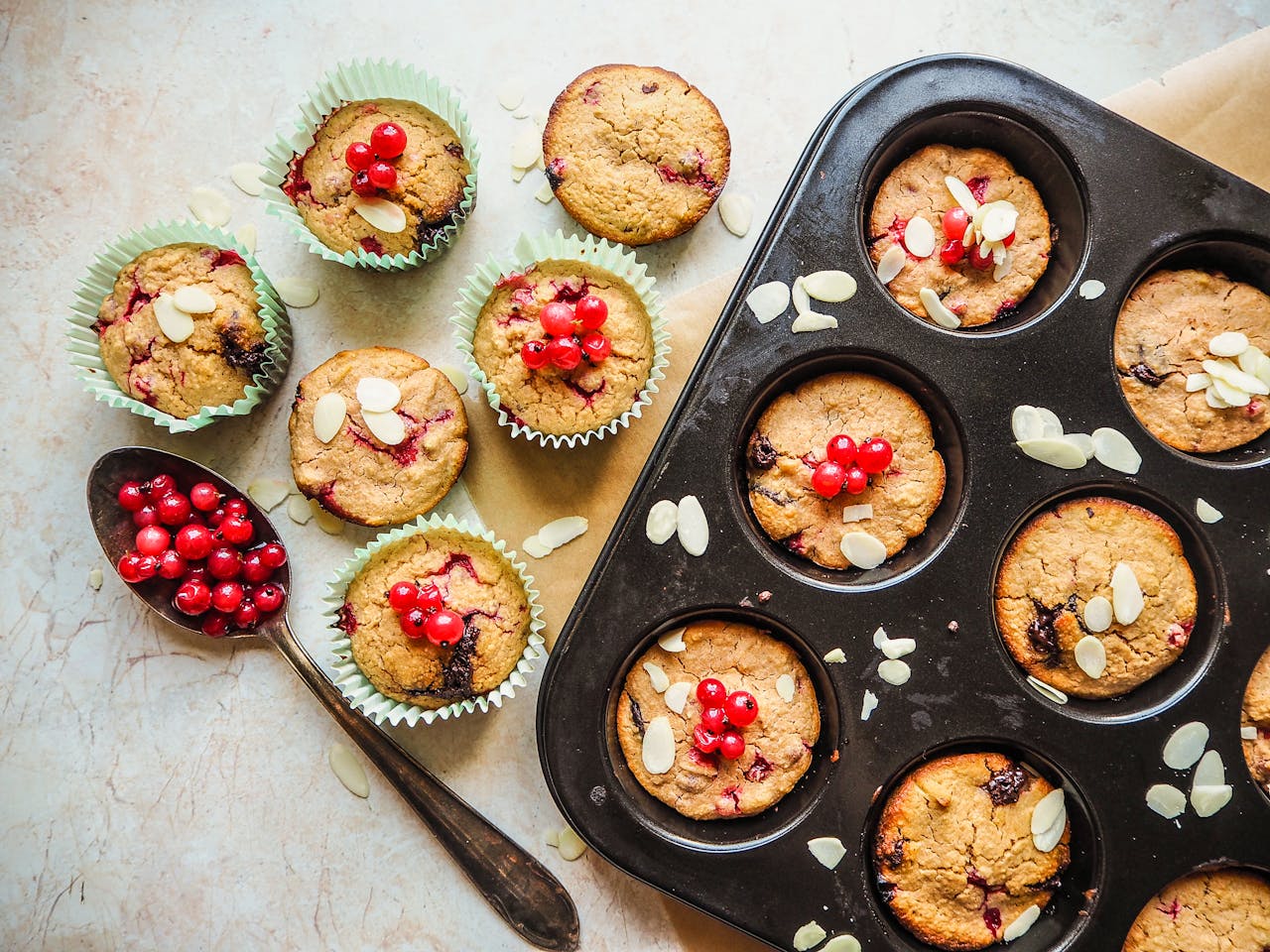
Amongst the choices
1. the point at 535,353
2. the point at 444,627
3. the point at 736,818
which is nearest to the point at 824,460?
the point at 535,353

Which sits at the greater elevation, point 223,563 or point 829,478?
point 829,478

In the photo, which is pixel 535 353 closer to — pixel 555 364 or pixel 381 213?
pixel 555 364

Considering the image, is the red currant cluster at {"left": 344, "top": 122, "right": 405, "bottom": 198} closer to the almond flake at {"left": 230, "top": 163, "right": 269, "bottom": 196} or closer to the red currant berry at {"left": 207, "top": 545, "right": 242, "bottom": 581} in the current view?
the almond flake at {"left": 230, "top": 163, "right": 269, "bottom": 196}

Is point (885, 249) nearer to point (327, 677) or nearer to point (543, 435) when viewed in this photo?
point (543, 435)

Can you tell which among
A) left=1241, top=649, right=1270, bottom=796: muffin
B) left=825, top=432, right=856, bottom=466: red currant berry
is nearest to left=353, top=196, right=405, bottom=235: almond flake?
left=825, top=432, right=856, bottom=466: red currant berry

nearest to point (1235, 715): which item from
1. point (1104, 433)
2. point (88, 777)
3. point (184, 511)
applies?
point (1104, 433)
